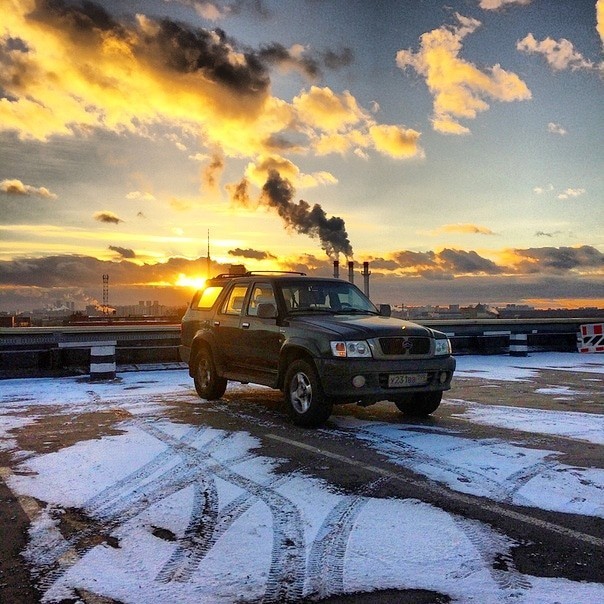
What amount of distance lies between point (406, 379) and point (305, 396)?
1309mm

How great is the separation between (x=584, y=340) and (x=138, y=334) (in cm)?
1547

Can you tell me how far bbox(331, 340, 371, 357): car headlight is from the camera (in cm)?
712

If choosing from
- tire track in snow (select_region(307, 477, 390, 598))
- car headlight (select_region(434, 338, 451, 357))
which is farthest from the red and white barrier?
tire track in snow (select_region(307, 477, 390, 598))

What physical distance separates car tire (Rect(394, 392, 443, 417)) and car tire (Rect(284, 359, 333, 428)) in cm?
140

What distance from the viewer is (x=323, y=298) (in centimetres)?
863

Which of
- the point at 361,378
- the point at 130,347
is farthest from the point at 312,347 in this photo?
the point at 130,347

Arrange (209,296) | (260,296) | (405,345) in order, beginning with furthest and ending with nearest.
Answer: (209,296), (260,296), (405,345)

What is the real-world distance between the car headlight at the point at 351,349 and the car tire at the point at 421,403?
1264 millimetres

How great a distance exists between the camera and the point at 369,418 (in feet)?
26.5

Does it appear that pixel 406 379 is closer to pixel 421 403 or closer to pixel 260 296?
pixel 421 403

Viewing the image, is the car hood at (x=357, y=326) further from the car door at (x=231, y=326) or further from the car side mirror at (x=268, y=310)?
the car door at (x=231, y=326)

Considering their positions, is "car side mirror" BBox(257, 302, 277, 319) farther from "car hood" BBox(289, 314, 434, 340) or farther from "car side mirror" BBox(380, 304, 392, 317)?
"car side mirror" BBox(380, 304, 392, 317)

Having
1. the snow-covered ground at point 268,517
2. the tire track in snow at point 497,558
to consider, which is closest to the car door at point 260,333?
the snow-covered ground at point 268,517

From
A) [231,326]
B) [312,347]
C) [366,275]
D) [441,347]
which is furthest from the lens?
[366,275]
